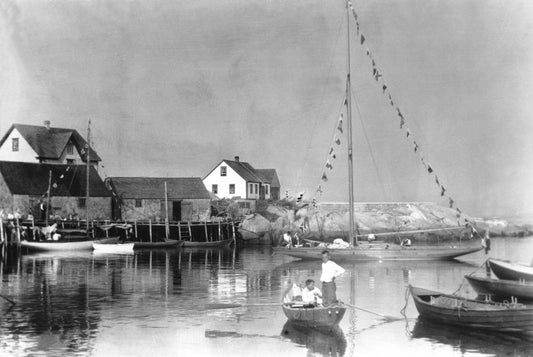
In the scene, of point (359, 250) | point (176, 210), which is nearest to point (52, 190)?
point (176, 210)

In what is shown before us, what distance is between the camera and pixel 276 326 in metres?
23.3

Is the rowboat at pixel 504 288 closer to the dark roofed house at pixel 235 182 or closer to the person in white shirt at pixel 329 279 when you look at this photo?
the person in white shirt at pixel 329 279

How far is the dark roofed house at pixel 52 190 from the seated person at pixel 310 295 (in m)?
51.3

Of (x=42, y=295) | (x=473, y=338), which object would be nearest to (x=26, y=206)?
(x=42, y=295)

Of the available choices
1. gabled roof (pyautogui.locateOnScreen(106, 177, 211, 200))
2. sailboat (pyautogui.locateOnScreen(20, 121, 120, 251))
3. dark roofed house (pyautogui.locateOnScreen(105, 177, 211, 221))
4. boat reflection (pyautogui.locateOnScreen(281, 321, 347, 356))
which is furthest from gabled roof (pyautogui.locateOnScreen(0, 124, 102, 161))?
boat reflection (pyautogui.locateOnScreen(281, 321, 347, 356))

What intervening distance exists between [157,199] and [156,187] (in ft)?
6.18

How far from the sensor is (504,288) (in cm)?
2864

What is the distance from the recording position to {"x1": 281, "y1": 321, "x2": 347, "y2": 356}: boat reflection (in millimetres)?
19641

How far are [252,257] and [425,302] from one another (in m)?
35.5

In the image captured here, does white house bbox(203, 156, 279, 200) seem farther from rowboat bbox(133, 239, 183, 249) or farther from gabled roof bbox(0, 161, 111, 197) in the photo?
rowboat bbox(133, 239, 183, 249)

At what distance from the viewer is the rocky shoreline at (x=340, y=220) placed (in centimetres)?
8519

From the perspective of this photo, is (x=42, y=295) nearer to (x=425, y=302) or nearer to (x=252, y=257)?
(x=425, y=302)

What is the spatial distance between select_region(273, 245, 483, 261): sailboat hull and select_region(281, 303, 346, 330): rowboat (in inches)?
1096

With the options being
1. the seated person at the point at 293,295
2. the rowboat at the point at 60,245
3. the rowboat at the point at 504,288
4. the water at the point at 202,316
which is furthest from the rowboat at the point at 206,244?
the seated person at the point at 293,295
